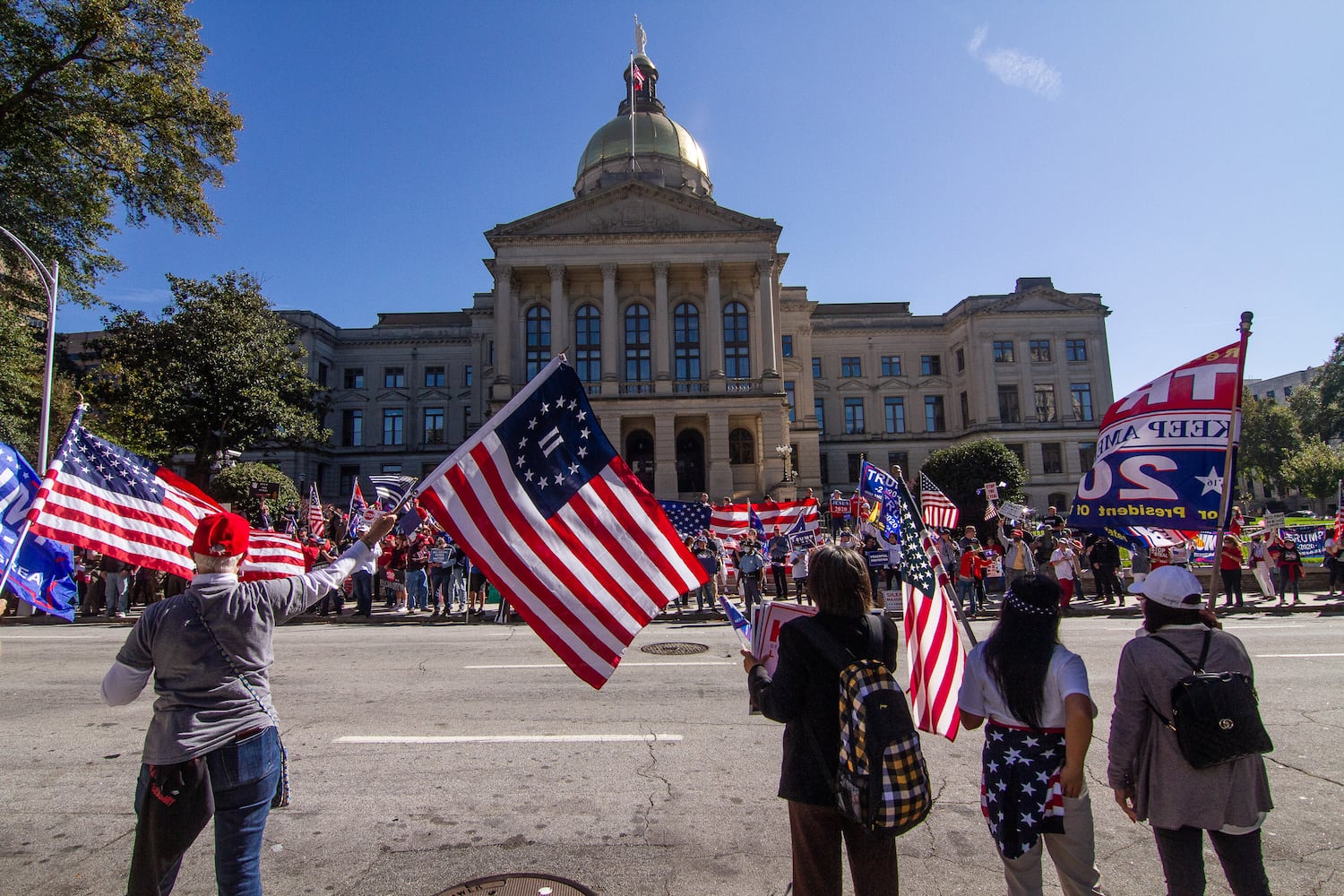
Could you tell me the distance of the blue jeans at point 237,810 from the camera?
10.3 ft

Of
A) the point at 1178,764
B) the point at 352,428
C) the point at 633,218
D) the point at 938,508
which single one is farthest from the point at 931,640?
the point at 352,428

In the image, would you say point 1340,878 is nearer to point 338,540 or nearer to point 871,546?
point 871,546

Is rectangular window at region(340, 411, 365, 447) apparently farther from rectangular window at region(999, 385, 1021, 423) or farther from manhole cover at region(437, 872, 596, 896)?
manhole cover at region(437, 872, 596, 896)

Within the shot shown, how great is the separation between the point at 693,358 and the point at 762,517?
1263 inches

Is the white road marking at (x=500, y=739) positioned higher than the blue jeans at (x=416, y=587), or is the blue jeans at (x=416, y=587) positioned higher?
the blue jeans at (x=416, y=587)

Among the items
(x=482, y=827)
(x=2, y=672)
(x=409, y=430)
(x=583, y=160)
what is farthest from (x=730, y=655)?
(x=583, y=160)

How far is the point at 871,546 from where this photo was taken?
60.2ft

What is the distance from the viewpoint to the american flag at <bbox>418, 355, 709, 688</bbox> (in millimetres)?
4117

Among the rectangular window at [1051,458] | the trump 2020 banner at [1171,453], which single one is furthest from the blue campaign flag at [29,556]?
the rectangular window at [1051,458]

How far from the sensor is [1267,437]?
6525 centimetres

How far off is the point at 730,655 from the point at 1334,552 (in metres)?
15.6

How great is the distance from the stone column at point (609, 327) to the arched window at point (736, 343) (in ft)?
24.0

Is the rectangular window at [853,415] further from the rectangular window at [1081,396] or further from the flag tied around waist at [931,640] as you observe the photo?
the flag tied around waist at [931,640]

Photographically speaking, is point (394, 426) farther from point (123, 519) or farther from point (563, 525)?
point (563, 525)
